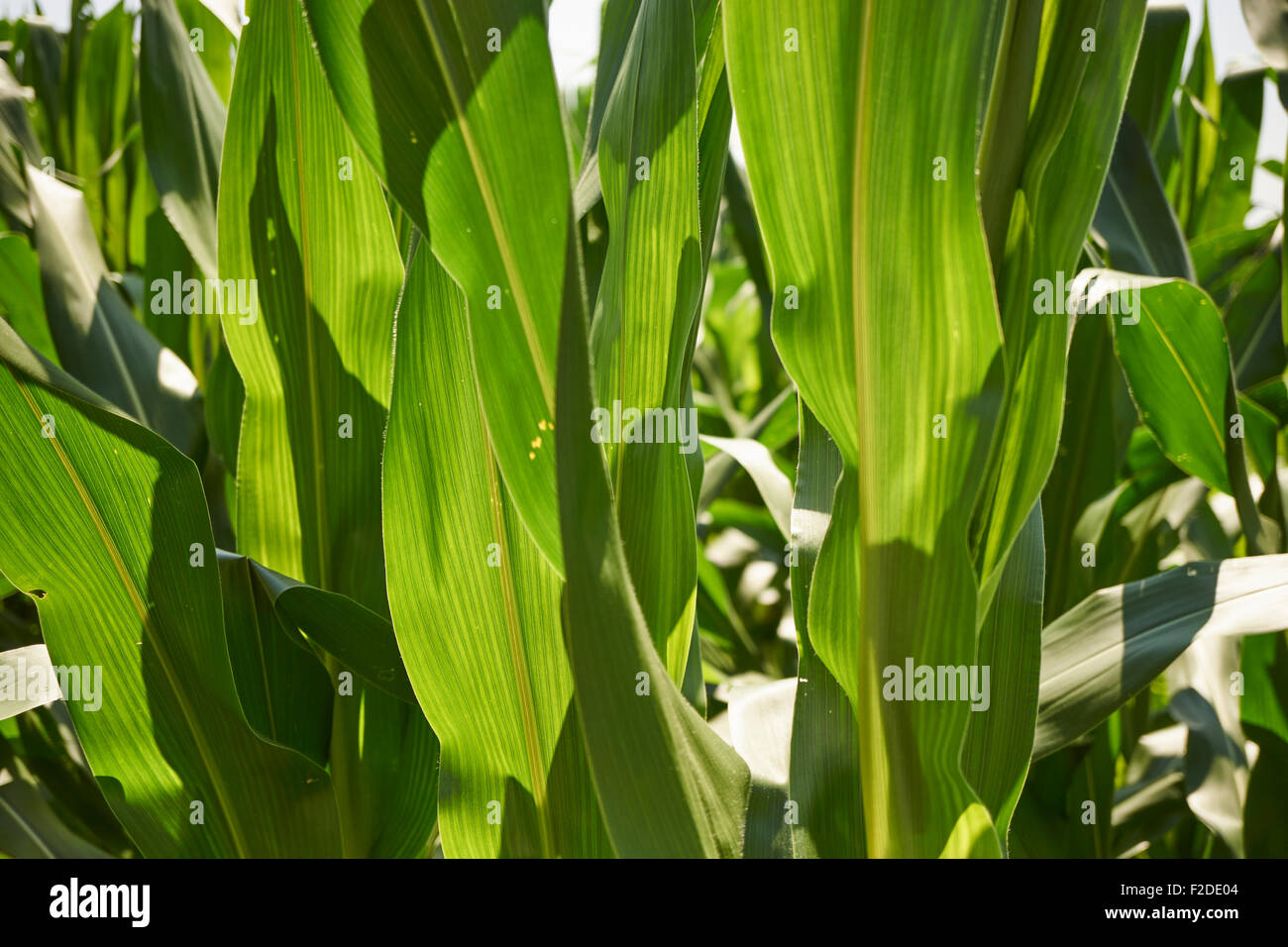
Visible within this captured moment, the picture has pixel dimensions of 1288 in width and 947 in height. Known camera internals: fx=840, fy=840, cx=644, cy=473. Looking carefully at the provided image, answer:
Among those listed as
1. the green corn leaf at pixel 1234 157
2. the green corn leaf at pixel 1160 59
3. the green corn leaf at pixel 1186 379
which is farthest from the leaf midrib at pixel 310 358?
the green corn leaf at pixel 1234 157

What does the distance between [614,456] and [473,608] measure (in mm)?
105

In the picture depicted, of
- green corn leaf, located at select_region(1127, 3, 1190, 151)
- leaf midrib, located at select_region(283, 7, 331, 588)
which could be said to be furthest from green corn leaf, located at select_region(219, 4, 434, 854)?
green corn leaf, located at select_region(1127, 3, 1190, 151)

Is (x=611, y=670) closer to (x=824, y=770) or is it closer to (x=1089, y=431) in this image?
(x=824, y=770)

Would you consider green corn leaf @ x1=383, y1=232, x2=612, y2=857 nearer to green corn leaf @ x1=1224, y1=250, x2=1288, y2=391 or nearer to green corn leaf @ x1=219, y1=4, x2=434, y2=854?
green corn leaf @ x1=219, y1=4, x2=434, y2=854

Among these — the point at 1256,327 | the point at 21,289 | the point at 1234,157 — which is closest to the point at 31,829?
the point at 21,289

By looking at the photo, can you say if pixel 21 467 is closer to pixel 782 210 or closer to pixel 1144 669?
pixel 782 210

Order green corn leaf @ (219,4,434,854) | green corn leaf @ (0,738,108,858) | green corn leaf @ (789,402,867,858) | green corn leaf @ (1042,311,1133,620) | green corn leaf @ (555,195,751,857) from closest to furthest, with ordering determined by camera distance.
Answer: green corn leaf @ (555,195,751,857) < green corn leaf @ (789,402,867,858) < green corn leaf @ (219,4,434,854) < green corn leaf @ (0,738,108,858) < green corn leaf @ (1042,311,1133,620)

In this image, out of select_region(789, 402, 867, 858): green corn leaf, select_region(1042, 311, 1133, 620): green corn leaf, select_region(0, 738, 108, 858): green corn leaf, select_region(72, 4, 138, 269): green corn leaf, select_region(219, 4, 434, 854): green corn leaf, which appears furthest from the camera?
select_region(72, 4, 138, 269): green corn leaf

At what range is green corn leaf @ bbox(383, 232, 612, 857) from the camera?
1.36 feet

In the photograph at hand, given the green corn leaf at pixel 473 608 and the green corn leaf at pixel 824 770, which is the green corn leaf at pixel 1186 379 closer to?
the green corn leaf at pixel 824 770

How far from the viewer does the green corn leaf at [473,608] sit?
1.36 feet

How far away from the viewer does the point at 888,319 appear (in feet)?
1.06

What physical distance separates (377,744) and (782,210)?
41 cm
